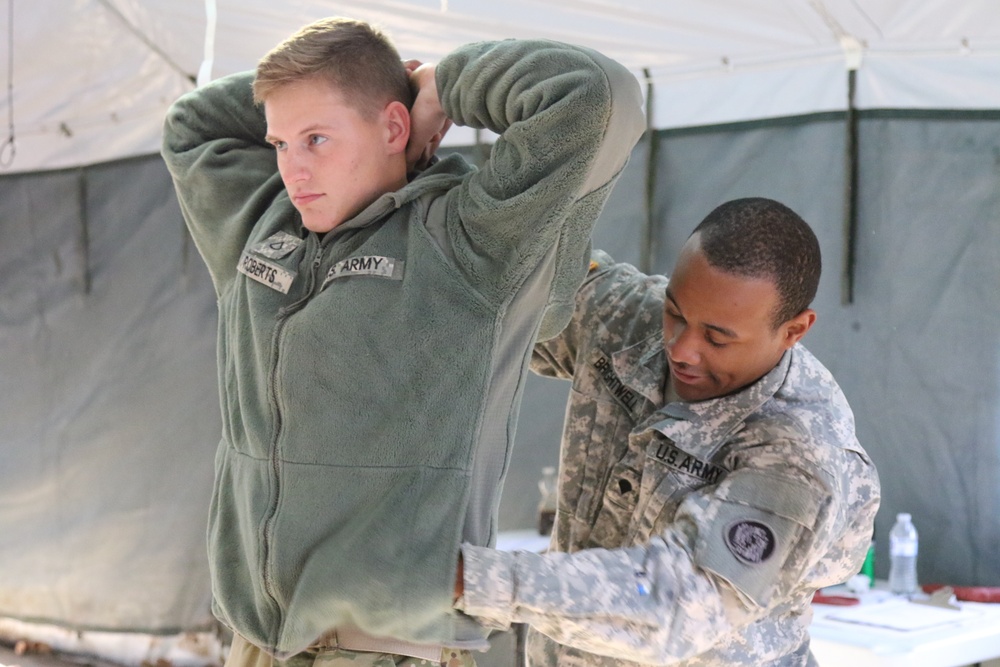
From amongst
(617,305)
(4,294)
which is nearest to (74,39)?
(4,294)

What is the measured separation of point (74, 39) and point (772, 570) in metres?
3.69

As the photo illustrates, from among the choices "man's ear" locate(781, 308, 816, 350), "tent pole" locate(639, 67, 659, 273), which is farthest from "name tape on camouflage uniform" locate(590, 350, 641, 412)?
"tent pole" locate(639, 67, 659, 273)

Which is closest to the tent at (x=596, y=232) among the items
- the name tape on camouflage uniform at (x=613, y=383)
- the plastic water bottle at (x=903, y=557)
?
the plastic water bottle at (x=903, y=557)

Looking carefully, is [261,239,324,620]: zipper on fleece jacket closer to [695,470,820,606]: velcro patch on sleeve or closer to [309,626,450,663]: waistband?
[309,626,450,663]: waistband

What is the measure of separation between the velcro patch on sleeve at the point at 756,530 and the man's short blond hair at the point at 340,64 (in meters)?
0.73

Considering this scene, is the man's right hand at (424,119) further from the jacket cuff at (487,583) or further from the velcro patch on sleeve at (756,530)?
the velcro patch on sleeve at (756,530)

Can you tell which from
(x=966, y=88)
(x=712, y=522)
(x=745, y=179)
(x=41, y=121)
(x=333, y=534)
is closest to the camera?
A: (x=333, y=534)

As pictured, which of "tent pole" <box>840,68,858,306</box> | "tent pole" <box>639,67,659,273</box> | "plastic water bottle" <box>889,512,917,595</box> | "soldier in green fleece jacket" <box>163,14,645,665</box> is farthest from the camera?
"tent pole" <box>639,67,659,273</box>

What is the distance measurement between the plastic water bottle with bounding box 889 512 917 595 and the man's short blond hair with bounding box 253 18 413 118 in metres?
2.61

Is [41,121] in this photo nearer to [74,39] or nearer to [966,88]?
[74,39]

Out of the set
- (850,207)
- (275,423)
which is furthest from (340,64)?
(850,207)

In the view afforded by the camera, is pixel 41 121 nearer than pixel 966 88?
No

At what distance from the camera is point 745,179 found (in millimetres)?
3811

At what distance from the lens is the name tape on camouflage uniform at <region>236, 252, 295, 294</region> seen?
1.42 metres
